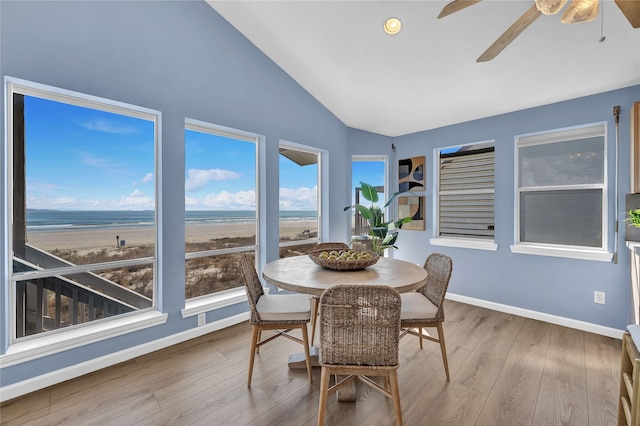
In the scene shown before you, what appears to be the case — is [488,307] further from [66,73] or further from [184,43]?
[66,73]

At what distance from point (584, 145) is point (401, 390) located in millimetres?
3243

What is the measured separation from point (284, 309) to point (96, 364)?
5.09ft

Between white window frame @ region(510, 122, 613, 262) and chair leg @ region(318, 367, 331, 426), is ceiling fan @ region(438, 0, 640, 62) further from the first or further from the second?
chair leg @ region(318, 367, 331, 426)

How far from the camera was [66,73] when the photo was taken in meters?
2.02

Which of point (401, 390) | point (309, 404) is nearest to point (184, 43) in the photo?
point (309, 404)

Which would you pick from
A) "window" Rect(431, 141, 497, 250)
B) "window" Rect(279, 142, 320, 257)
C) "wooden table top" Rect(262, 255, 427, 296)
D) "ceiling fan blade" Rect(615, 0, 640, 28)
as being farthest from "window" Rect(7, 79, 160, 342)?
"window" Rect(431, 141, 497, 250)

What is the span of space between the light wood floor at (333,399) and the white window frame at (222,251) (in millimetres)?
326

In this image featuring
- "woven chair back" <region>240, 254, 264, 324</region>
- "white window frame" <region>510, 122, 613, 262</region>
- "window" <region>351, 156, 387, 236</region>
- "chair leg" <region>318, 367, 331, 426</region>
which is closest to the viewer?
Answer: "chair leg" <region>318, 367, 331, 426</region>

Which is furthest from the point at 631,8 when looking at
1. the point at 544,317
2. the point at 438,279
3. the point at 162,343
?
the point at 162,343

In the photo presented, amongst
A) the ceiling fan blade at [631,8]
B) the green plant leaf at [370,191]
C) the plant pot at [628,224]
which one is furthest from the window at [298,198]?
the plant pot at [628,224]

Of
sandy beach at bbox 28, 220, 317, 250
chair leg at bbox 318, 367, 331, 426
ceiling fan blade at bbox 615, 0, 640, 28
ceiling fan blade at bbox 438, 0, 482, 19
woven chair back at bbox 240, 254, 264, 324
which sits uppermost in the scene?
ceiling fan blade at bbox 438, 0, 482, 19

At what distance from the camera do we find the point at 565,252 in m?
3.03

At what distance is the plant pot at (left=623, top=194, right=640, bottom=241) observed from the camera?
102 inches

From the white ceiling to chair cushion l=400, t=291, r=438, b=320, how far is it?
230 cm
